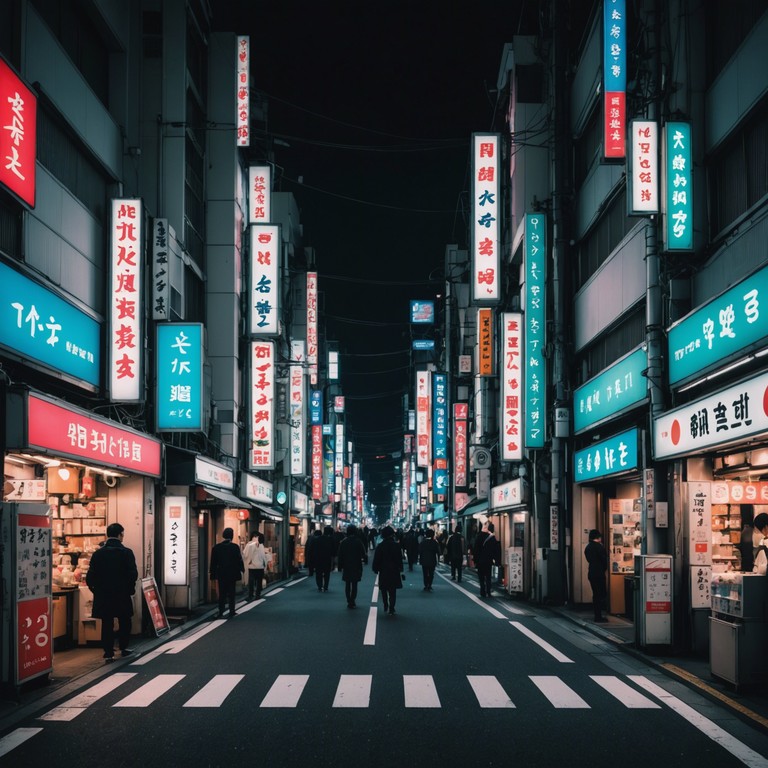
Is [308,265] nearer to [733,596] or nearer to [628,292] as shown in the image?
[628,292]

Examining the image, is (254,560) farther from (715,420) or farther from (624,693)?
(715,420)

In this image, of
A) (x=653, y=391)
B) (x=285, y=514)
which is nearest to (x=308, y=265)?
(x=285, y=514)

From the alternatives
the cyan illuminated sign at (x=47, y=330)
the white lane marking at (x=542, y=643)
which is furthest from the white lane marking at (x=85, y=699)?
the white lane marking at (x=542, y=643)

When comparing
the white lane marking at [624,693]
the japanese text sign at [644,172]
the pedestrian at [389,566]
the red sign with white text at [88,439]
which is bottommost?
the white lane marking at [624,693]

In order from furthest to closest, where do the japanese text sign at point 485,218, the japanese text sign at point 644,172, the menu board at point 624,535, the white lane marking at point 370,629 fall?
the japanese text sign at point 485,218 < the menu board at point 624,535 < the white lane marking at point 370,629 < the japanese text sign at point 644,172

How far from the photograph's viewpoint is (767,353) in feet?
36.4

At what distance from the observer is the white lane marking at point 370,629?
15953 mm

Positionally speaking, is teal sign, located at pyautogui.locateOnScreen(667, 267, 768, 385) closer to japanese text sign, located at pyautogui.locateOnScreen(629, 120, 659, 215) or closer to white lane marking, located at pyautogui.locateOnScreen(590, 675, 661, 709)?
japanese text sign, located at pyautogui.locateOnScreen(629, 120, 659, 215)

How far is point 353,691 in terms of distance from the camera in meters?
11.2

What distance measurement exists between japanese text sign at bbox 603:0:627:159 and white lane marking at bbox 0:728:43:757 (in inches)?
A: 532

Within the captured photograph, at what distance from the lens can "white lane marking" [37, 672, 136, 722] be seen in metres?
9.89

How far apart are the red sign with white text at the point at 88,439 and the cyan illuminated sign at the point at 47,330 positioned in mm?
1000

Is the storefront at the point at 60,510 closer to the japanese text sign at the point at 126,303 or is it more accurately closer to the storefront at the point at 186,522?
the japanese text sign at the point at 126,303

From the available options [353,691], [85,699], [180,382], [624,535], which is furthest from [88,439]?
[624,535]
